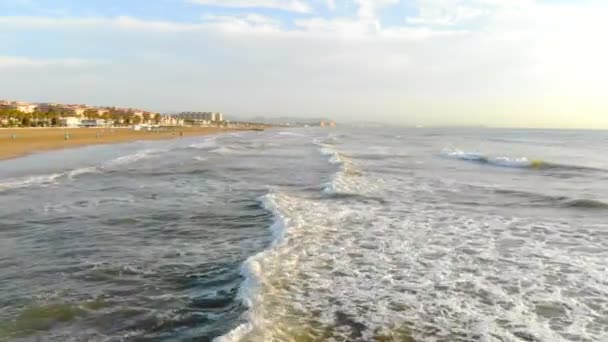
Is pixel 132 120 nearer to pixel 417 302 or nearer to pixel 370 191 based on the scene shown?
pixel 370 191

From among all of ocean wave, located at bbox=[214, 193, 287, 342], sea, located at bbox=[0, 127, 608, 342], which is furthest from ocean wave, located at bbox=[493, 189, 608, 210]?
ocean wave, located at bbox=[214, 193, 287, 342]

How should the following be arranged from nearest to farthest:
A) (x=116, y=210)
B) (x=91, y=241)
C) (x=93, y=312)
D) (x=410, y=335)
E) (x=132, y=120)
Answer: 1. (x=410, y=335)
2. (x=93, y=312)
3. (x=91, y=241)
4. (x=116, y=210)
5. (x=132, y=120)

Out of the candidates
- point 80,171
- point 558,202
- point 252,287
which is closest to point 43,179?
point 80,171

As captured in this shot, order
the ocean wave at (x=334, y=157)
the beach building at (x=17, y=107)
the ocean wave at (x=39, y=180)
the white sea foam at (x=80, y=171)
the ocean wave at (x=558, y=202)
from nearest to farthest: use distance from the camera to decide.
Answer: the ocean wave at (x=558, y=202) < the ocean wave at (x=39, y=180) < the white sea foam at (x=80, y=171) < the ocean wave at (x=334, y=157) < the beach building at (x=17, y=107)

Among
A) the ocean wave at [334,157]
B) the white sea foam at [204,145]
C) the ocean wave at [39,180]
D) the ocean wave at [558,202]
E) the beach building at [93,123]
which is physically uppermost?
the beach building at [93,123]

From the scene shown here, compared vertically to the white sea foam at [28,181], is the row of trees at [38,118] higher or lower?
higher

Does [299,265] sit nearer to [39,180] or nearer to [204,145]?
[39,180]

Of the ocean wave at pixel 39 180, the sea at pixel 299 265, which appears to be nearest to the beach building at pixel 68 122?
the ocean wave at pixel 39 180

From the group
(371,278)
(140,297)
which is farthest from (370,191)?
(140,297)

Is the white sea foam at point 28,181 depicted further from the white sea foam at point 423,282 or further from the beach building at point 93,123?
the beach building at point 93,123
